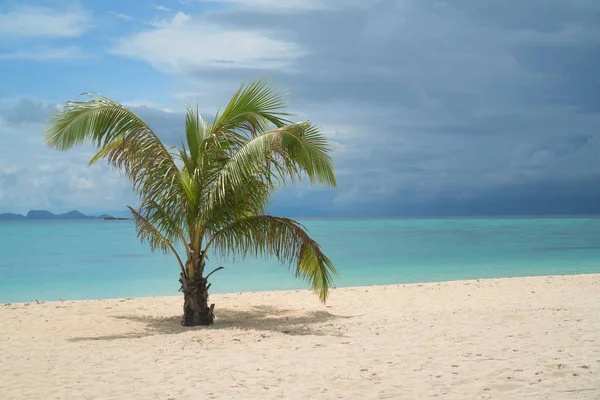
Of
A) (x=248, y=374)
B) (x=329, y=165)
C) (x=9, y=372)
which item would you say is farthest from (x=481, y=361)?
(x=9, y=372)

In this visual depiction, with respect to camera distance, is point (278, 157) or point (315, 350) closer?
point (315, 350)

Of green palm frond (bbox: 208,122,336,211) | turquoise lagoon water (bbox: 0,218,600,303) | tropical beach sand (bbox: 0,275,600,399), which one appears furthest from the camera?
turquoise lagoon water (bbox: 0,218,600,303)

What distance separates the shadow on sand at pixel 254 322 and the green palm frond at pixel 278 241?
77 centimetres

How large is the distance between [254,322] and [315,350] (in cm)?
300

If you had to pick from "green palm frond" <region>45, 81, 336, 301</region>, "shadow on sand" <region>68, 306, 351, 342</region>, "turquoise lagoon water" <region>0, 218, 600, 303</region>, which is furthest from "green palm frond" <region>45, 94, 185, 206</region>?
"turquoise lagoon water" <region>0, 218, 600, 303</region>

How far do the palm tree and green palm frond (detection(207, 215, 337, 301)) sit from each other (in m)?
0.02

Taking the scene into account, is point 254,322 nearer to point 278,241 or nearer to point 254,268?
point 278,241

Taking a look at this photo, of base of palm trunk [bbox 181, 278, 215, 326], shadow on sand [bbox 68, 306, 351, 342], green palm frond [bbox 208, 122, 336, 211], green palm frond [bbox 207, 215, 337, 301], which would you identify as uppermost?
green palm frond [bbox 208, 122, 336, 211]

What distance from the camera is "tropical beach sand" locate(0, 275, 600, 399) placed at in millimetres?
5672

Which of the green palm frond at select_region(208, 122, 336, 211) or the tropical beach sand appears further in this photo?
the green palm frond at select_region(208, 122, 336, 211)

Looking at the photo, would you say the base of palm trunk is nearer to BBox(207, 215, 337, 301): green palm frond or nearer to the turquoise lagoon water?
BBox(207, 215, 337, 301): green palm frond

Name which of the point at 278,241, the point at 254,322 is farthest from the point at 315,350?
the point at 254,322

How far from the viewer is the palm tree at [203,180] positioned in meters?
9.58

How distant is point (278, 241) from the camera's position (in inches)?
386
